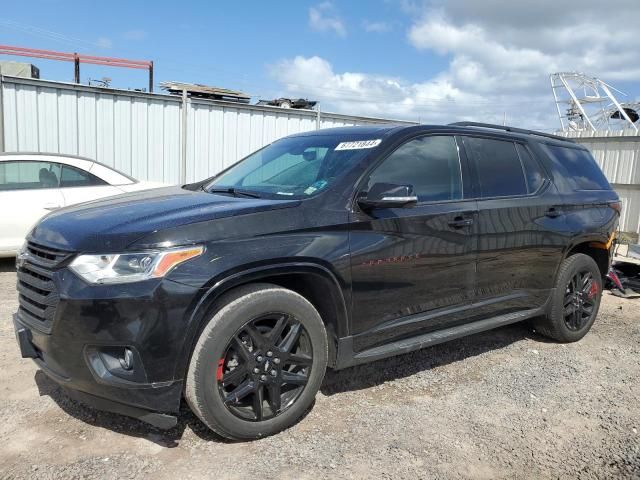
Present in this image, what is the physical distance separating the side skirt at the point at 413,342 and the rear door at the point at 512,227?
0.21ft

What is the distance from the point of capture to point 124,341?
8.57ft

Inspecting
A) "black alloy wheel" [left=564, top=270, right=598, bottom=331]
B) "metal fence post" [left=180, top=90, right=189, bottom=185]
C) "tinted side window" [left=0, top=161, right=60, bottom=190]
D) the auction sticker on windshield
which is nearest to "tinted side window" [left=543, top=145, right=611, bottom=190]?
"black alloy wheel" [left=564, top=270, right=598, bottom=331]

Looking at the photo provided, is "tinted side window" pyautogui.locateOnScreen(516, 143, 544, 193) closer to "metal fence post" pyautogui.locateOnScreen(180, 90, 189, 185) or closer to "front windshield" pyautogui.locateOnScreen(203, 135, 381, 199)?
"front windshield" pyautogui.locateOnScreen(203, 135, 381, 199)

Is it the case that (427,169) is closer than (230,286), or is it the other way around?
(230,286)

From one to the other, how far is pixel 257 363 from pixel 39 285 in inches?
46.7

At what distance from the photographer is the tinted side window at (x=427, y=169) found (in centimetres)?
360

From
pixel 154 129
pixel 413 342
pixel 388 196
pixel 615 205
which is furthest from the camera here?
pixel 154 129

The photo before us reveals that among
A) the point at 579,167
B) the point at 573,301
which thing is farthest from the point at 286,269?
the point at 579,167

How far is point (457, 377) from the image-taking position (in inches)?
162

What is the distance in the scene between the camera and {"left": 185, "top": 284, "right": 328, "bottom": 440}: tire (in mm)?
2760

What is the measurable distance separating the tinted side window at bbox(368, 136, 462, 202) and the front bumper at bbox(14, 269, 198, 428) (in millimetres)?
1534

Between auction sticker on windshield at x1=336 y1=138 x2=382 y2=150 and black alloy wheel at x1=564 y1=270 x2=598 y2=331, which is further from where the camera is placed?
black alloy wheel at x1=564 y1=270 x2=598 y2=331

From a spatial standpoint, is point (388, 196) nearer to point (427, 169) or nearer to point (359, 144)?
point (359, 144)

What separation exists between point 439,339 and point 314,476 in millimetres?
1418
